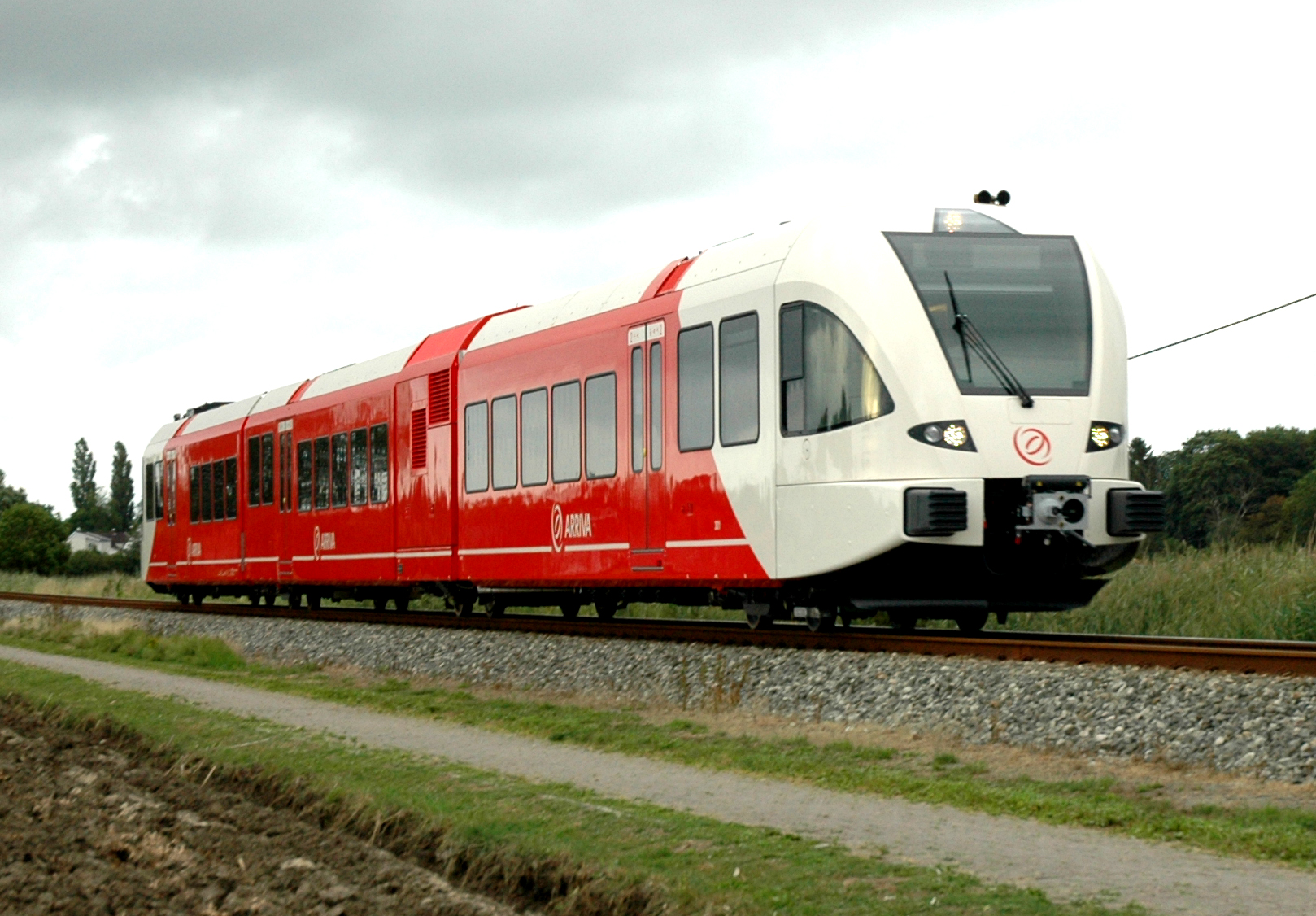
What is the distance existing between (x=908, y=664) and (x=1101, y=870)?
5.70 metres

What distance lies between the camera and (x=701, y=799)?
30.4ft


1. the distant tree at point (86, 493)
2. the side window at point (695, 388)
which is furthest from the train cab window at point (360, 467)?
the distant tree at point (86, 493)

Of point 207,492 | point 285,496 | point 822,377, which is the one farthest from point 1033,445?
point 207,492

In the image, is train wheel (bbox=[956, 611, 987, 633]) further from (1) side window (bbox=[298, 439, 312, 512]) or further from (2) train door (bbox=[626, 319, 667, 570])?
(1) side window (bbox=[298, 439, 312, 512])

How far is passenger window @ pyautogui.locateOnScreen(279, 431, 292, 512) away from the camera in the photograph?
27.8 m

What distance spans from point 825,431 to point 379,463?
11256 mm

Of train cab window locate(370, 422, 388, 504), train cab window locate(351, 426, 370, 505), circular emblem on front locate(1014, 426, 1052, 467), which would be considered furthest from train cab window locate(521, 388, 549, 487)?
circular emblem on front locate(1014, 426, 1052, 467)

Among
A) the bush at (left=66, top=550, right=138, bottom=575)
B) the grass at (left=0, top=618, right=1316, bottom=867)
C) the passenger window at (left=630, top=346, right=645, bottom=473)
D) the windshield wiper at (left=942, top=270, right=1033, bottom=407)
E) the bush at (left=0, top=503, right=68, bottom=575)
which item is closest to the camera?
the grass at (left=0, top=618, right=1316, bottom=867)

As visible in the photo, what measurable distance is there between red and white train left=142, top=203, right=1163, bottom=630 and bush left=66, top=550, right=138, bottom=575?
92150mm

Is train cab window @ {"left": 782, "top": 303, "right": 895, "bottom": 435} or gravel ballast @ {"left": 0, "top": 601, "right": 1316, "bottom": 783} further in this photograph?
train cab window @ {"left": 782, "top": 303, "right": 895, "bottom": 435}

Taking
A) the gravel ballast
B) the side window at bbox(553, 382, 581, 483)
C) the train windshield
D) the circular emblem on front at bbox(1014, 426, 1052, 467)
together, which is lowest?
the gravel ballast

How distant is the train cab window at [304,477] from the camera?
26953mm

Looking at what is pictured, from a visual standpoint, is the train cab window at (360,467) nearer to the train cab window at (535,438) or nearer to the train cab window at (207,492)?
the train cab window at (535,438)

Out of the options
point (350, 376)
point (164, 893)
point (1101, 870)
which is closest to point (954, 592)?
point (1101, 870)
